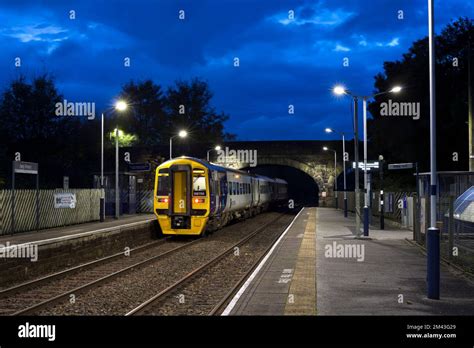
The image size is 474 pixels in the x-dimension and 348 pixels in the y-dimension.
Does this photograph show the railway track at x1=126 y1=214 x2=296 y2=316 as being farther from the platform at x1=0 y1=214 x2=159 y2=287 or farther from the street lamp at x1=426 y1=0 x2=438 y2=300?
the platform at x1=0 y1=214 x2=159 y2=287

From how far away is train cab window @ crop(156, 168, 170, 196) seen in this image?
22.4 m

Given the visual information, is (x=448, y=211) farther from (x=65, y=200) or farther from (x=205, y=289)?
(x=65, y=200)

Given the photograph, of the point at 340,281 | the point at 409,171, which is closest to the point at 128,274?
the point at 340,281

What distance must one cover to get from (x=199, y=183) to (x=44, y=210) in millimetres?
8063

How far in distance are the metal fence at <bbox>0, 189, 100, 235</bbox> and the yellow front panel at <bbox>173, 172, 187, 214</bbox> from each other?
6542mm

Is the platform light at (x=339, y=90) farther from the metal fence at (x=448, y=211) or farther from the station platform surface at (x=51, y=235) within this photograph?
the station platform surface at (x=51, y=235)

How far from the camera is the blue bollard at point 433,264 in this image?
980 cm

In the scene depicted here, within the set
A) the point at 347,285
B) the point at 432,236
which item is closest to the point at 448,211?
the point at 347,285

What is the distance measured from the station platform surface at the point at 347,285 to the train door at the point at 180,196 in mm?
4995

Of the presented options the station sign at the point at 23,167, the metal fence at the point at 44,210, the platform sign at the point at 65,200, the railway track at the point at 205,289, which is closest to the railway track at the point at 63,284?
the railway track at the point at 205,289

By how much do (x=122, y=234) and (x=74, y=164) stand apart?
32.4m

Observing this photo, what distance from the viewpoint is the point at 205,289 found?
1188 centimetres
